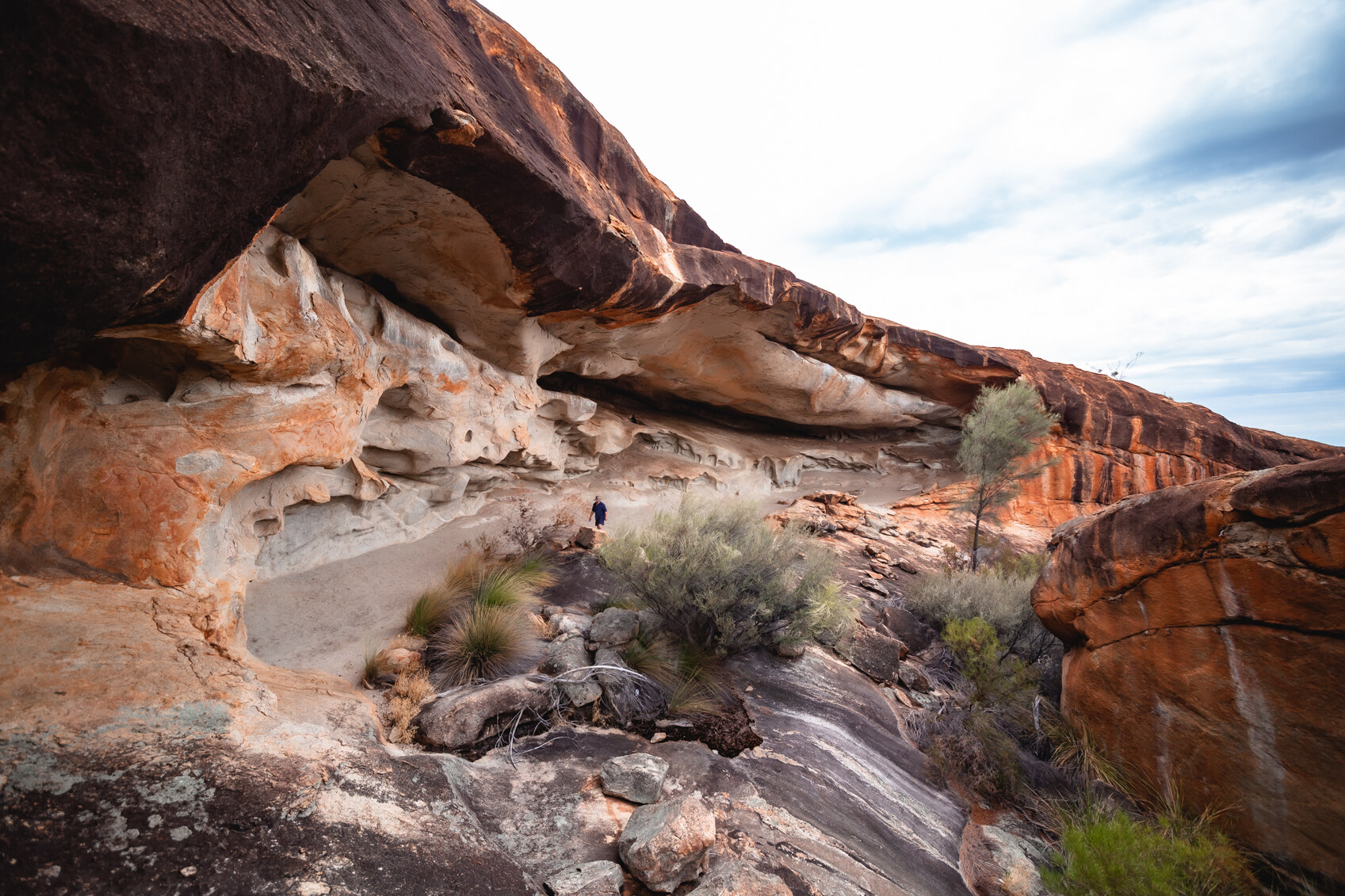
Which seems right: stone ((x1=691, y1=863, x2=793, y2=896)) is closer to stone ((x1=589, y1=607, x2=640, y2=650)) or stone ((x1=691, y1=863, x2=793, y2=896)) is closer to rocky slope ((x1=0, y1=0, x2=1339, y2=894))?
rocky slope ((x1=0, y1=0, x2=1339, y2=894))

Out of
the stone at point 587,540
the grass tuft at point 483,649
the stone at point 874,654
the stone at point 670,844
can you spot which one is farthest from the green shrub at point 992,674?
the stone at point 587,540

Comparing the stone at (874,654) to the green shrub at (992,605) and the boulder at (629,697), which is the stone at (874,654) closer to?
the green shrub at (992,605)

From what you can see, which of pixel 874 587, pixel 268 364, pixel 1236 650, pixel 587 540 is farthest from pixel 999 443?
pixel 268 364

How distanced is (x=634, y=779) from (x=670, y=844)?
74 centimetres

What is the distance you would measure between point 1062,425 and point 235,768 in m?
17.6

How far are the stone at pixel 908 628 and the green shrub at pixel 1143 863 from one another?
3428 millimetres

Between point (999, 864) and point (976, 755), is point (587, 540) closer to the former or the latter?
point (976, 755)

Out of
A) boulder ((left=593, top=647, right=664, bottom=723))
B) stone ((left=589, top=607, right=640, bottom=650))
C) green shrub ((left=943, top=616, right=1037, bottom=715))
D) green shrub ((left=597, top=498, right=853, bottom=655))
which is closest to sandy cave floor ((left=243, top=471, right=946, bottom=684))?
stone ((left=589, top=607, right=640, bottom=650))

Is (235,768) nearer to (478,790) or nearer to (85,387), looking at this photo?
(478,790)

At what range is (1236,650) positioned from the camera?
3629 millimetres

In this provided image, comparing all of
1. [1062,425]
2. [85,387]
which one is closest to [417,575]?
[85,387]

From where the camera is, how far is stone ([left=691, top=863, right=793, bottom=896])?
2346 mm

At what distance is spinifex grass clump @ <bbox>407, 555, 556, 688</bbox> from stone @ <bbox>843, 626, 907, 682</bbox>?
141 inches

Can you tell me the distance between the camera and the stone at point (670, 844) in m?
2.37
